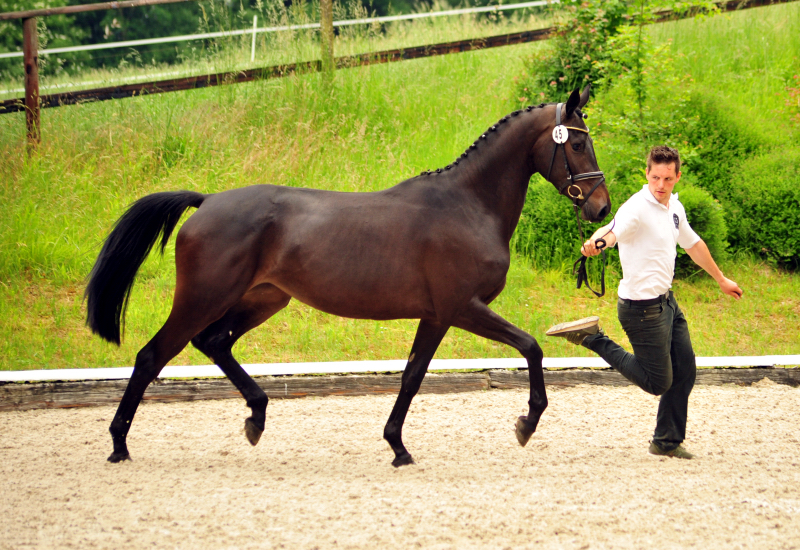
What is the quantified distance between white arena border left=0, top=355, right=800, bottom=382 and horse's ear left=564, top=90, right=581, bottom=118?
2.19 m

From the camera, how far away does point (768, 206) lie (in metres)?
7.93

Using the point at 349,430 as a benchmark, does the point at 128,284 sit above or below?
above

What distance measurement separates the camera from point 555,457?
13.0ft

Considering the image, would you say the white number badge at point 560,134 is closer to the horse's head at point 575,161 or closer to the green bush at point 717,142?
the horse's head at point 575,161

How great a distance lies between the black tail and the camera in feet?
13.7

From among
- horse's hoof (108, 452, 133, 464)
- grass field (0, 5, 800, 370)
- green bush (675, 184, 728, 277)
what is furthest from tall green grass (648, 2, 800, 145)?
horse's hoof (108, 452, 133, 464)

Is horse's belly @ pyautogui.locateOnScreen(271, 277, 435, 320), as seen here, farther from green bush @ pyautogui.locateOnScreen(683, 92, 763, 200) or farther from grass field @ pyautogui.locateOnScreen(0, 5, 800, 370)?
green bush @ pyautogui.locateOnScreen(683, 92, 763, 200)

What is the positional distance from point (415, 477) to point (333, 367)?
69.5 inches

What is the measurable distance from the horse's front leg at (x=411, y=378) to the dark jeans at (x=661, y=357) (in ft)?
2.94

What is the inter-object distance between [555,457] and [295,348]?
2975 millimetres

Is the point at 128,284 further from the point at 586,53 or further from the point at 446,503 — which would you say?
the point at 586,53

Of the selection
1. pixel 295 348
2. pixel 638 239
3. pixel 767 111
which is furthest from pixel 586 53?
pixel 638 239

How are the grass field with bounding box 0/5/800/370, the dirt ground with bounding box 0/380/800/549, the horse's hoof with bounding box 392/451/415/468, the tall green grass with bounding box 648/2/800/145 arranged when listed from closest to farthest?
1. the dirt ground with bounding box 0/380/800/549
2. the horse's hoof with bounding box 392/451/415/468
3. the grass field with bounding box 0/5/800/370
4. the tall green grass with bounding box 648/2/800/145

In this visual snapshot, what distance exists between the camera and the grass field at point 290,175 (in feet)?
21.1
